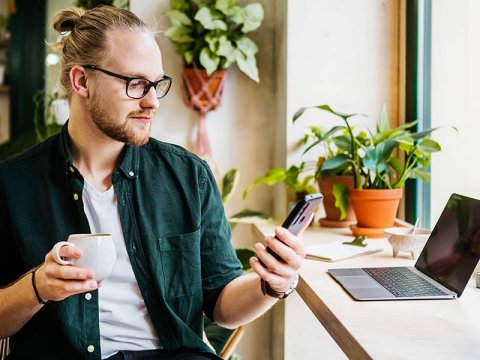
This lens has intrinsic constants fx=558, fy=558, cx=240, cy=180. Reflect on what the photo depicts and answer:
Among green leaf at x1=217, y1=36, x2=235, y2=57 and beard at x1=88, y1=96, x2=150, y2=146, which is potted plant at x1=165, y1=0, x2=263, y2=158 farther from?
beard at x1=88, y1=96, x2=150, y2=146

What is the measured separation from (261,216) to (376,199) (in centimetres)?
59

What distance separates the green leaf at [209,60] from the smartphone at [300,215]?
53.8 inches

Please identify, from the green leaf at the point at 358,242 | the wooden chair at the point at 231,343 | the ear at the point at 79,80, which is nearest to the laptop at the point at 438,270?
the green leaf at the point at 358,242

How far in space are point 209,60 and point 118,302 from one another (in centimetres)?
135

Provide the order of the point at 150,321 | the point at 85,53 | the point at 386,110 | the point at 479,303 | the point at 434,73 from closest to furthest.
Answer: the point at 479,303
the point at 150,321
the point at 85,53
the point at 434,73
the point at 386,110

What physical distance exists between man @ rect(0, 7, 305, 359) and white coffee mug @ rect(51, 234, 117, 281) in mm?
281

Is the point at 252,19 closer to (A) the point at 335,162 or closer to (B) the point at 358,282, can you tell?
(A) the point at 335,162

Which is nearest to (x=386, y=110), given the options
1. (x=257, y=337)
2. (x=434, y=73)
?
(x=434, y=73)

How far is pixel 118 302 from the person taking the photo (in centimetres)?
132

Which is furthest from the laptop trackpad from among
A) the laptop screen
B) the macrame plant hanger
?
the macrame plant hanger

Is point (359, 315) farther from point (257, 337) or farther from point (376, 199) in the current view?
point (257, 337)

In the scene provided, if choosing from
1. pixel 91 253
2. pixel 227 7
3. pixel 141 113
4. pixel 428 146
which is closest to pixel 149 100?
pixel 141 113

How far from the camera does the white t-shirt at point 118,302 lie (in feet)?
4.29

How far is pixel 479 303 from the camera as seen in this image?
1.23 meters
